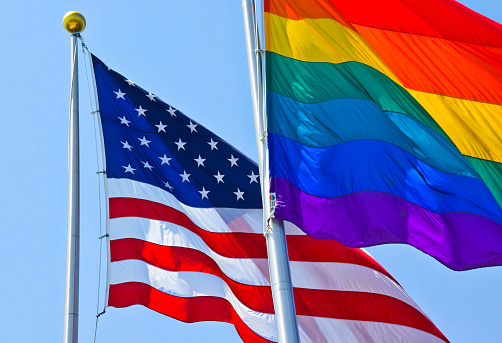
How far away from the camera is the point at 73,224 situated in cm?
1132

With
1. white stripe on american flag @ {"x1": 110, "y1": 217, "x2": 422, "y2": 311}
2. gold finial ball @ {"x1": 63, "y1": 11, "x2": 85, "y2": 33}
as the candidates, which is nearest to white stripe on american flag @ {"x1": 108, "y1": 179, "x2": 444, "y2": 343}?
white stripe on american flag @ {"x1": 110, "y1": 217, "x2": 422, "y2": 311}

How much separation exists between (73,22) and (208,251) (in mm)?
4488

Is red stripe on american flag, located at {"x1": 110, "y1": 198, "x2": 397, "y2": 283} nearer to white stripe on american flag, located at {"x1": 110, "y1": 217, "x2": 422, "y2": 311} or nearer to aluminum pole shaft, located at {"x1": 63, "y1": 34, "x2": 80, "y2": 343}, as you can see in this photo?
white stripe on american flag, located at {"x1": 110, "y1": 217, "x2": 422, "y2": 311}

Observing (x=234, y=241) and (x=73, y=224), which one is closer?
(x=73, y=224)

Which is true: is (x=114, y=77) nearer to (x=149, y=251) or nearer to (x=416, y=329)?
(x=149, y=251)

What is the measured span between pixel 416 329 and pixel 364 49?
472 centimetres

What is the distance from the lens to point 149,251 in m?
12.1

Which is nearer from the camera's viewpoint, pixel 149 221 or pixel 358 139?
pixel 358 139

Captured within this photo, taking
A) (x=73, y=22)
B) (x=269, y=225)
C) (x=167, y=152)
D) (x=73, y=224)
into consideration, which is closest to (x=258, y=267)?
(x=167, y=152)

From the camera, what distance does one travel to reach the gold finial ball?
1345 cm

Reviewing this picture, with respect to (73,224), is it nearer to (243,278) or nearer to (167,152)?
(167,152)

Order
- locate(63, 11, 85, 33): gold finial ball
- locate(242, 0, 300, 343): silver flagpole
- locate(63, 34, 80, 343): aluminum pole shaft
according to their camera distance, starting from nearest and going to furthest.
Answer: locate(242, 0, 300, 343): silver flagpole
locate(63, 34, 80, 343): aluminum pole shaft
locate(63, 11, 85, 33): gold finial ball

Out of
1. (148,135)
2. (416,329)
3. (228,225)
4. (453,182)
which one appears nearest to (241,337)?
(228,225)

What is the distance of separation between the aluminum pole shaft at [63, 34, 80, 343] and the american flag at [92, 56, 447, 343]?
585 mm
